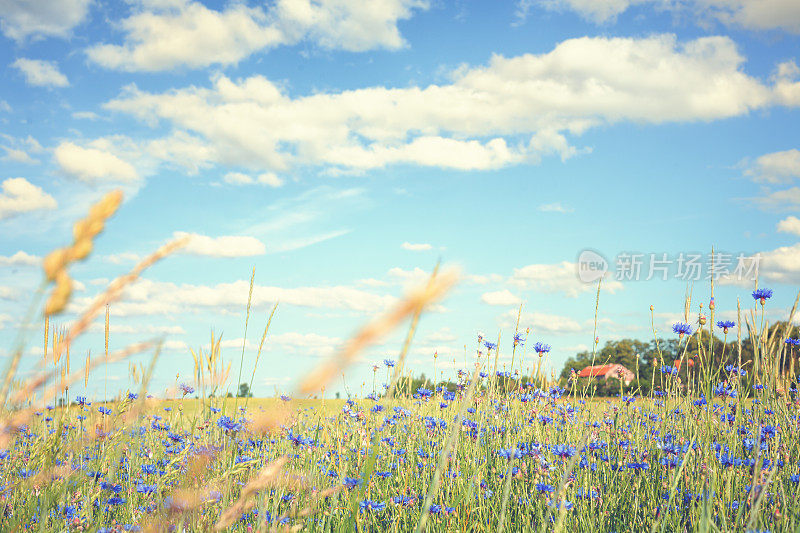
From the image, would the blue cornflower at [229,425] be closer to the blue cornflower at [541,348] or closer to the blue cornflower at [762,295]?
the blue cornflower at [541,348]

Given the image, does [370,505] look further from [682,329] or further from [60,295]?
[682,329]

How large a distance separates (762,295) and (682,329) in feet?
2.24

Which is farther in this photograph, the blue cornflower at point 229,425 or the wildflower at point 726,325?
the wildflower at point 726,325

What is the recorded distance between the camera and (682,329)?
4.65 meters

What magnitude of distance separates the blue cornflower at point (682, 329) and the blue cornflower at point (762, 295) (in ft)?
1.93

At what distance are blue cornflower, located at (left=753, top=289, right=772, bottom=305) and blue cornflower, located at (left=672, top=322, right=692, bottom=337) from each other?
59 cm

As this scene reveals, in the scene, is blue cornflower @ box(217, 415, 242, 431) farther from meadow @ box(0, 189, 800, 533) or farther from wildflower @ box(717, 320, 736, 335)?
wildflower @ box(717, 320, 736, 335)

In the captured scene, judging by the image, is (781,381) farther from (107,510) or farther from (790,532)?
(107,510)

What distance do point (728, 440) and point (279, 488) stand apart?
11.5 ft

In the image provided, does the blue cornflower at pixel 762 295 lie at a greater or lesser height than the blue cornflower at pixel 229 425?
Answer: greater

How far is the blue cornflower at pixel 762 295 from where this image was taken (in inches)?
176

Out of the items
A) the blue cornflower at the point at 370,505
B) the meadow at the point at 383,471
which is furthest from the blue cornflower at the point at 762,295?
the blue cornflower at the point at 370,505

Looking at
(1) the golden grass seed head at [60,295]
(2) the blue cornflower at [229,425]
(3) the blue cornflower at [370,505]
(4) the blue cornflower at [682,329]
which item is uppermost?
(4) the blue cornflower at [682,329]

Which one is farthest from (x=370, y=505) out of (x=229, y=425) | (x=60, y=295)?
(x=60, y=295)
